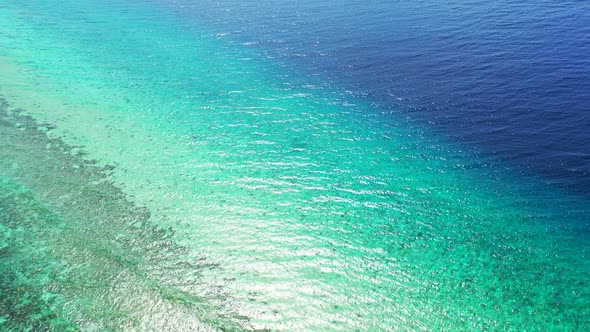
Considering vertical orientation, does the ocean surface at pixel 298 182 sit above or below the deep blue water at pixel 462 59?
below

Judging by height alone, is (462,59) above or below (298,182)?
above

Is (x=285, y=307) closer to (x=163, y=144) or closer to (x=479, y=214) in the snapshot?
(x=479, y=214)

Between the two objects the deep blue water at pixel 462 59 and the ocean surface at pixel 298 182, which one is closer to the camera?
the ocean surface at pixel 298 182

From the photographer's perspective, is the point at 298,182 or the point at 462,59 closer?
the point at 298,182

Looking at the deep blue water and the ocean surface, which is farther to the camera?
the deep blue water
